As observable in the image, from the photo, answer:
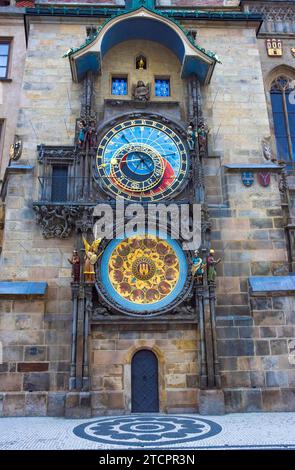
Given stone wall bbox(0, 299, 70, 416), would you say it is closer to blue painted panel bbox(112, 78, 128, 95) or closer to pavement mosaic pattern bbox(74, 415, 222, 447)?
pavement mosaic pattern bbox(74, 415, 222, 447)

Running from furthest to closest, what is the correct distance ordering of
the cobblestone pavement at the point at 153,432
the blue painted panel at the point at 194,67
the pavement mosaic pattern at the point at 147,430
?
the blue painted panel at the point at 194,67, the pavement mosaic pattern at the point at 147,430, the cobblestone pavement at the point at 153,432

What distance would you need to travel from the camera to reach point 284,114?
16.6 meters

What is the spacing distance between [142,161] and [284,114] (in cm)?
721

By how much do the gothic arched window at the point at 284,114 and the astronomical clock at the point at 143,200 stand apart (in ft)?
16.7

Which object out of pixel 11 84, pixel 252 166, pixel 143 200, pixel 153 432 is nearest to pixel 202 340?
pixel 153 432

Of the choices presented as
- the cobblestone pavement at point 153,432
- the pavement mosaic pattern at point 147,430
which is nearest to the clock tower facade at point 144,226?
the cobblestone pavement at point 153,432

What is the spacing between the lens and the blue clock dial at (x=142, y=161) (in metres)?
12.4

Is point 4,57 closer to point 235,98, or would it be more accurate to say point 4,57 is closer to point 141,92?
point 141,92

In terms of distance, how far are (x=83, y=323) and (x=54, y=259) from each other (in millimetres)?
2065

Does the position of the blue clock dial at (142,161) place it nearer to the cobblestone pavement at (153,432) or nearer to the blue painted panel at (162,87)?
the blue painted panel at (162,87)

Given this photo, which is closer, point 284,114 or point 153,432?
point 153,432

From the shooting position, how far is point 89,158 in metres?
12.5

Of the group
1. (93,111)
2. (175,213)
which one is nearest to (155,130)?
(93,111)

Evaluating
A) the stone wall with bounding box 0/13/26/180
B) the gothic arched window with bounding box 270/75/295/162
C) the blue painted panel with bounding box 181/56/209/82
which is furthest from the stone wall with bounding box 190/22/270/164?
the stone wall with bounding box 0/13/26/180
